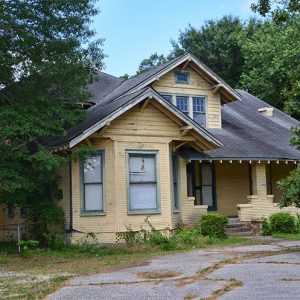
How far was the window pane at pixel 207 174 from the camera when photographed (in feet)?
77.6

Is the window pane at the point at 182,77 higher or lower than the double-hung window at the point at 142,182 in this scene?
higher

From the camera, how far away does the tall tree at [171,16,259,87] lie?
47281mm

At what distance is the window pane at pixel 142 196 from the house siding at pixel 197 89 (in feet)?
17.1

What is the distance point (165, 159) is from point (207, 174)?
455cm

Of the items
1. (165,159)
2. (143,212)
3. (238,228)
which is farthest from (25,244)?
(238,228)

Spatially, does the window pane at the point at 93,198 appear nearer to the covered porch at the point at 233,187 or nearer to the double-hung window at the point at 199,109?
the covered porch at the point at 233,187

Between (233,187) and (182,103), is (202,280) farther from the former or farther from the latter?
(233,187)

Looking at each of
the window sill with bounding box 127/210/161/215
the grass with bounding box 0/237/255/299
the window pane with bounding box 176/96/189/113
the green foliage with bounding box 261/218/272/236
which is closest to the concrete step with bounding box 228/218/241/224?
the green foliage with bounding box 261/218/272/236

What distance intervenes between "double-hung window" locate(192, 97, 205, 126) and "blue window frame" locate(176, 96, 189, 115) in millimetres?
381

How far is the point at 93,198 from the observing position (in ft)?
62.6

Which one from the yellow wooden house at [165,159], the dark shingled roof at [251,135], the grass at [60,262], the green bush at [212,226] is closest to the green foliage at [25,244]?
the grass at [60,262]

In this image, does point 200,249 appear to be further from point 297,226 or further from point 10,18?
point 10,18

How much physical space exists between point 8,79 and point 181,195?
7694 mm

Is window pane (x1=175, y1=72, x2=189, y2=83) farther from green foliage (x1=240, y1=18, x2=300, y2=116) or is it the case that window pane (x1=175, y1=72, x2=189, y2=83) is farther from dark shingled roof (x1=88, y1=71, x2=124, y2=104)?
green foliage (x1=240, y1=18, x2=300, y2=116)
